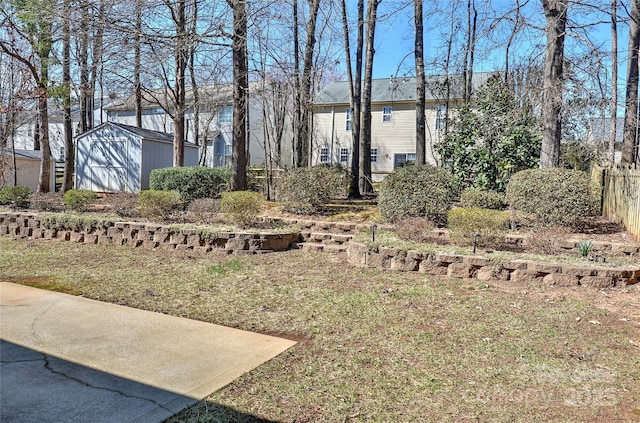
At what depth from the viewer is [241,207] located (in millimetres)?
8188

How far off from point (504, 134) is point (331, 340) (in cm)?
874

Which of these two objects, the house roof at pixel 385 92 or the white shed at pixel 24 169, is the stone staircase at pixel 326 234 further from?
the white shed at pixel 24 169

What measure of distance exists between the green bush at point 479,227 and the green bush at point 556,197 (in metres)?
1.36

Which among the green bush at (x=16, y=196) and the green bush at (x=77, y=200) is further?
the green bush at (x=16, y=196)

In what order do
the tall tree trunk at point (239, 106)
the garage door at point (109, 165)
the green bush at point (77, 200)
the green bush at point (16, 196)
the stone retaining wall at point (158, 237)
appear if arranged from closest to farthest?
the stone retaining wall at point (158, 237)
the tall tree trunk at point (239, 106)
the green bush at point (77, 200)
the green bush at point (16, 196)
the garage door at point (109, 165)

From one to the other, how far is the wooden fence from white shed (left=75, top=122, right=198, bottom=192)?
1392cm

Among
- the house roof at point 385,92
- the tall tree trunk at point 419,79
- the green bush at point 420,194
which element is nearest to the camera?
the green bush at point 420,194

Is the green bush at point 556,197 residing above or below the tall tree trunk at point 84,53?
below

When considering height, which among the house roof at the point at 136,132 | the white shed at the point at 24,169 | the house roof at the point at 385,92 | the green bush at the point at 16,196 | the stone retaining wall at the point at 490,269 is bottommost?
the stone retaining wall at the point at 490,269

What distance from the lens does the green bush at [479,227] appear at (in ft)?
21.2

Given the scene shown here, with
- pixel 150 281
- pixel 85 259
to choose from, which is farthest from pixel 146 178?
pixel 150 281

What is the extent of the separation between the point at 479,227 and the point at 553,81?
4358 mm

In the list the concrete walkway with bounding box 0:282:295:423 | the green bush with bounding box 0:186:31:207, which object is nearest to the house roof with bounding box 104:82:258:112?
the green bush with bounding box 0:186:31:207

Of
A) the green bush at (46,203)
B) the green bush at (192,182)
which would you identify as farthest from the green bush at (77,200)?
the green bush at (192,182)
